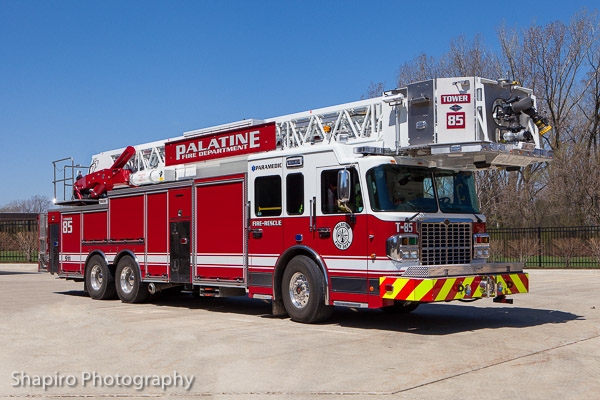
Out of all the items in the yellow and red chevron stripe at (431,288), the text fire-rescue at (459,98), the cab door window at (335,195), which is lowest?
the yellow and red chevron stripe at (431,288)

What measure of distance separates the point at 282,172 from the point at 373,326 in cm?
300

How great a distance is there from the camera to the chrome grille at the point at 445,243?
10.0 m

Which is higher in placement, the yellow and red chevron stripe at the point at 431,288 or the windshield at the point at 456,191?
the windshield at the point at 456,191

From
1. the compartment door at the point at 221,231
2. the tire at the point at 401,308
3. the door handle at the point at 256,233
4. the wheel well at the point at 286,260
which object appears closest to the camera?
the wheel well at the point at 286,260

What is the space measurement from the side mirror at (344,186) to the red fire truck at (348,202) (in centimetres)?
1

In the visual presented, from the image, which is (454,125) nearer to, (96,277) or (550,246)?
(96,277)

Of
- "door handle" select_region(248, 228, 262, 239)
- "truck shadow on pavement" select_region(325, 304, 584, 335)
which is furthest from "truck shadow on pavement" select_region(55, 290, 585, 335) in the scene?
"door handle" select_region(248, 228, 262, 239)

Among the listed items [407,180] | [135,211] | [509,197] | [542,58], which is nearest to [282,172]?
[407,180]

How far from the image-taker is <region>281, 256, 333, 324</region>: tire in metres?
10.5

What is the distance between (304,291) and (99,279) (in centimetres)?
693

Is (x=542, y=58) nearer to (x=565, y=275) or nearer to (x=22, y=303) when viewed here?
(x=565, y=275)

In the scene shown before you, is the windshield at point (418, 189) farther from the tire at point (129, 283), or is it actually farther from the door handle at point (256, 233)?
the tire at point (129, 283)

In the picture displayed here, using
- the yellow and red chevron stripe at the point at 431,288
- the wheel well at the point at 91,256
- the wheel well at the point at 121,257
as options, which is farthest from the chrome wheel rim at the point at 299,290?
the wheel well at the point at 91,256

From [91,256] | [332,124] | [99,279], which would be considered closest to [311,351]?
[332,124]
